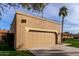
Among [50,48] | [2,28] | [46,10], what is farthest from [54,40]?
[2,28]

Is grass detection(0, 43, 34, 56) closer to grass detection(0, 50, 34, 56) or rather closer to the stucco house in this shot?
grass detection(0, 50, 34, 56)

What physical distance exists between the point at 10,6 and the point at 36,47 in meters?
1.22

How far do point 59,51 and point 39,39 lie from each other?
595 millimetres

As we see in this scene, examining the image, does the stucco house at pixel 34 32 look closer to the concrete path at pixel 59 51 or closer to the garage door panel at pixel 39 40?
the garage door panel at pixel 39 40

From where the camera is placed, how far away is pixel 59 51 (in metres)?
8.12

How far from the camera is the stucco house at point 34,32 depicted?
26.4 feet

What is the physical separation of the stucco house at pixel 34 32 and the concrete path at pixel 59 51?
0.38 feet

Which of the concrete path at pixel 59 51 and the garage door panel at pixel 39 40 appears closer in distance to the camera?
the concrete path at pixel 59 51

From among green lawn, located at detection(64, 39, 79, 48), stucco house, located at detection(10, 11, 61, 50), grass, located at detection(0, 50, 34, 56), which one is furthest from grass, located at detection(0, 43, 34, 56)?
green lawn, located at detection(64, 39, 79, 48)

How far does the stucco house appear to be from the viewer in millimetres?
8039

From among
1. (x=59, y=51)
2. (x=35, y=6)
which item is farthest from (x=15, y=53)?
(x=35, y=6)

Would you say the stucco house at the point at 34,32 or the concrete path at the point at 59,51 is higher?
the stucco house at the point at 34,32

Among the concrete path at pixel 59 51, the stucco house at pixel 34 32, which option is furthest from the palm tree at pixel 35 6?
the concrete path at pixel 59 51

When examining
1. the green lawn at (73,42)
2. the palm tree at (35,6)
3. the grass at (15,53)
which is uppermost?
the palm tree at (35,6)
